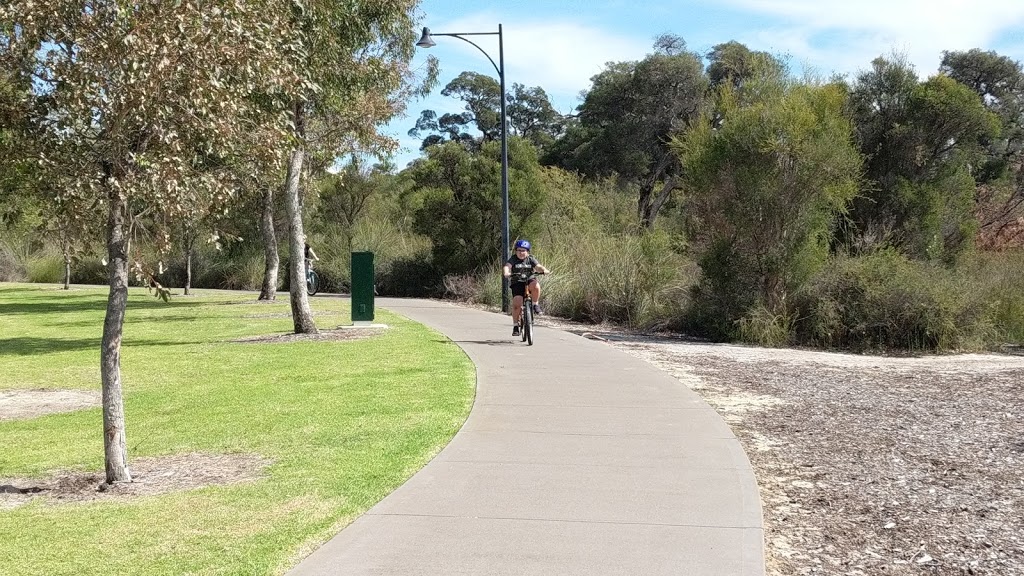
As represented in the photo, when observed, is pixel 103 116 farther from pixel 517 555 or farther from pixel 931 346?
pixel 931 346

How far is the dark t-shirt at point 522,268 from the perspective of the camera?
1538cm

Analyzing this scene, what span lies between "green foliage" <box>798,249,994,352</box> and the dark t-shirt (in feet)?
18.9

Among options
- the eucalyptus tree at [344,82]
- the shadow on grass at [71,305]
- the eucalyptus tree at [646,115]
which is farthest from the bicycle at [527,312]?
the eucalyptus tree at [646,115]

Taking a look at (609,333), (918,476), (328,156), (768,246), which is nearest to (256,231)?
(328,156)

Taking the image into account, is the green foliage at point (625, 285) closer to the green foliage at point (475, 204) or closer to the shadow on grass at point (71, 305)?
the green foliage at point (475, 204)

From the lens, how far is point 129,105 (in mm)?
6332

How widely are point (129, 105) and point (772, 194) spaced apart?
44.0 feet

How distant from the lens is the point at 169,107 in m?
6.48

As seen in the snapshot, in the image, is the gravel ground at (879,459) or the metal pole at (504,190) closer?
the gravel ground at (879,459)

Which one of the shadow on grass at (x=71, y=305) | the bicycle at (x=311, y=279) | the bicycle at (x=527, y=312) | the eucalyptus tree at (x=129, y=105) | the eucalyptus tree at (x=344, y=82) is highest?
the eucalyptus tree at (x=344, y=82)

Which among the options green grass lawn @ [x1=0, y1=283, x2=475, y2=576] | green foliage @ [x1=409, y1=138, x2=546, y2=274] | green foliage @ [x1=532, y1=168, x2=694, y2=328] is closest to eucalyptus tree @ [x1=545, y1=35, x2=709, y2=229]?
green foliage @ [x1=409, y1=138, x2=546, y2=274]

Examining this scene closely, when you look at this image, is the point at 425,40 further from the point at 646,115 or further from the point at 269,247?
the point at 646,115

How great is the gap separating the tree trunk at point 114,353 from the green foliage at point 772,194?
510 inches

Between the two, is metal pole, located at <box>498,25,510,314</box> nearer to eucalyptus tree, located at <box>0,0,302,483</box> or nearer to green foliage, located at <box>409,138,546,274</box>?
green foliage, located at <box>409,138,546,274</box>
